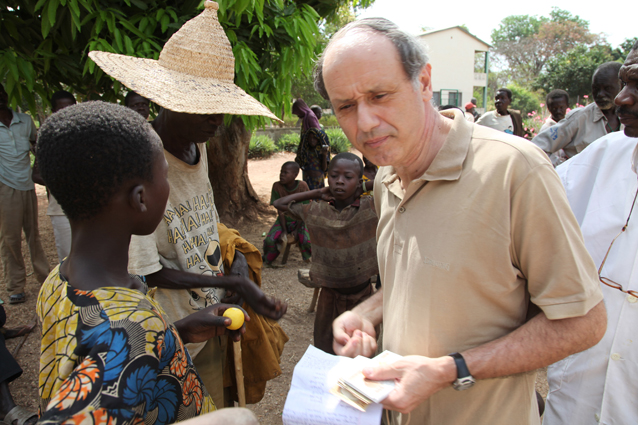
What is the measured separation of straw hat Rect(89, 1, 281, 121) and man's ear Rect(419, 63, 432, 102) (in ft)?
3.03

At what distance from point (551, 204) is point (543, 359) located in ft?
1.46

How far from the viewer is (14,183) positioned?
184 inches

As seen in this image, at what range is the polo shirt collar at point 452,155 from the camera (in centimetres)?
120

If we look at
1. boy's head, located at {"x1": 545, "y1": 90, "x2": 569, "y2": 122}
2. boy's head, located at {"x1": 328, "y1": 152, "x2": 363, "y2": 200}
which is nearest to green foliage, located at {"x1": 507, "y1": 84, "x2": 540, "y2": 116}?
boy's head, located at {"x1": 545, "y1": 90, "x2": 569, "y2": 122}

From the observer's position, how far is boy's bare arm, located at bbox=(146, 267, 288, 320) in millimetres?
1807

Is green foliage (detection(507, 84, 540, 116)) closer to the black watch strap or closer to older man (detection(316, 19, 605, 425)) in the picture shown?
older man (detection(316, 19, 605, 425))

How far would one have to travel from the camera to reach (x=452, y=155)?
48.1 inches

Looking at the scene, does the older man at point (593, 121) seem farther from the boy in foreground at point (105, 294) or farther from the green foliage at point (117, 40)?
the boy in foreground at point (105, 294)

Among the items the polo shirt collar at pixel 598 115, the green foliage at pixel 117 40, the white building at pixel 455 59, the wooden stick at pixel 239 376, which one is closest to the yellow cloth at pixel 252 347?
the wooden stick at pixel 239 376

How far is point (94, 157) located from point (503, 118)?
7.76m

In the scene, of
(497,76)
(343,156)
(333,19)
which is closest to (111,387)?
(343,156)

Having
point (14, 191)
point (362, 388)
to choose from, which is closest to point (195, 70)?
point (362, 388)

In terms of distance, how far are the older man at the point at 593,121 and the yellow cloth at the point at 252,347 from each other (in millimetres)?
3770

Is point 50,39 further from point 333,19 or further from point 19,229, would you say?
point 333,19
